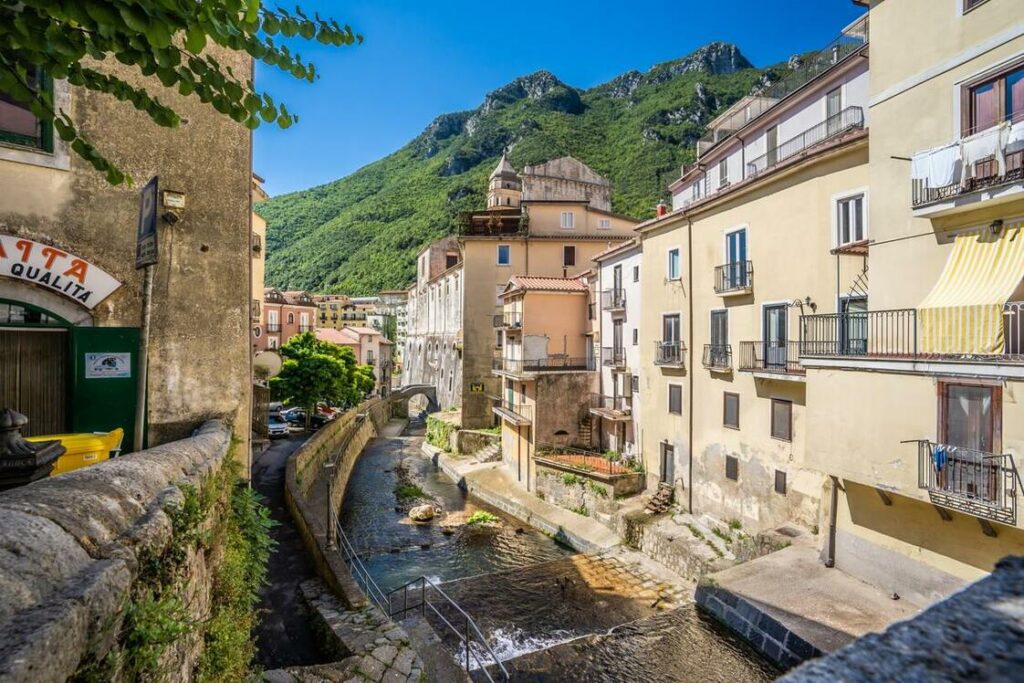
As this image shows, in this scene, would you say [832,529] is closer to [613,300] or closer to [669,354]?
[669,354]

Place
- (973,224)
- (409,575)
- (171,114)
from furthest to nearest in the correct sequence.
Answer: (409,575) < (973,224) < (171,114)

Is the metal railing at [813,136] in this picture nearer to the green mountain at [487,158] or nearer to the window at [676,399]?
the window at [676,399]

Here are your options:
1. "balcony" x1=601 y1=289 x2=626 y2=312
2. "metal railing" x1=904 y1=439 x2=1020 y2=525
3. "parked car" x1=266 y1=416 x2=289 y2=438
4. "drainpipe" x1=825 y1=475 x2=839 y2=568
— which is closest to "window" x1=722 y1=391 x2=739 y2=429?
"drainpipe" x1=825 y1=475 x2=839 y2=568

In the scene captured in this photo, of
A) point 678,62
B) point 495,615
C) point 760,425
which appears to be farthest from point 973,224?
point 678,62

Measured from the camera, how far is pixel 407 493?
28906mm

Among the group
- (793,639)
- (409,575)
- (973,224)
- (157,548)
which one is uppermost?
(973,224)

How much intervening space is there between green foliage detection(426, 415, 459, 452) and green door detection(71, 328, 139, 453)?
31474 millimetres

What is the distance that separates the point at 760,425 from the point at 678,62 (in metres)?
133

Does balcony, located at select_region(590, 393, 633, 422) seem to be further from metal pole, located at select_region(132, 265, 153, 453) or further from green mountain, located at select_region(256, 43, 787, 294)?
green mountain, located at select_region(256, 43, 787, 294)

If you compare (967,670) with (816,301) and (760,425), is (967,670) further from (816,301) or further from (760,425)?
(760,425)

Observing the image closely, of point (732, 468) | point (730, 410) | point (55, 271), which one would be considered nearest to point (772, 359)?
point (730, 410)

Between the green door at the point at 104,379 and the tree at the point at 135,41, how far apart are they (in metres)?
4.24

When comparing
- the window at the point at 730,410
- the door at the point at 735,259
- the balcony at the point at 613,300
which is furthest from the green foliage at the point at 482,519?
the door at the point at 735,259

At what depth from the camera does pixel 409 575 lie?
20.0m
